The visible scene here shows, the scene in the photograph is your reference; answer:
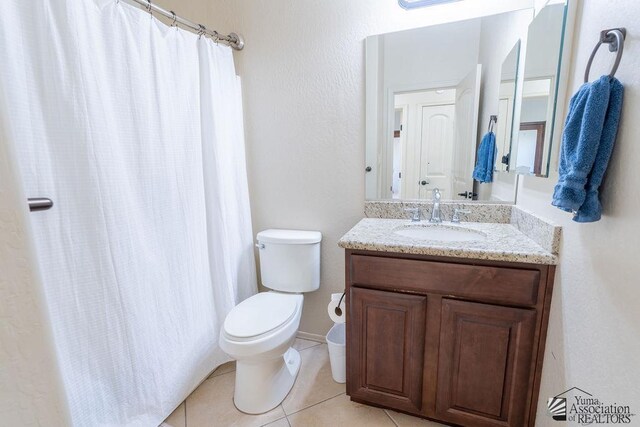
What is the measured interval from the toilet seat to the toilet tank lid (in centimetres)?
30

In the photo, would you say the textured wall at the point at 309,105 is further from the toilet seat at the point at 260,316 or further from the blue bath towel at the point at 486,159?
the blue bath towel at the point at 486,159

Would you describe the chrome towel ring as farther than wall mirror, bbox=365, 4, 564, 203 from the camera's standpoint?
No

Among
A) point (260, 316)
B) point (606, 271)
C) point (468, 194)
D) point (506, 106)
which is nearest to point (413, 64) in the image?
point (506, 106)

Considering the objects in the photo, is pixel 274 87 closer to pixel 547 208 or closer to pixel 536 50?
pixel 536 50

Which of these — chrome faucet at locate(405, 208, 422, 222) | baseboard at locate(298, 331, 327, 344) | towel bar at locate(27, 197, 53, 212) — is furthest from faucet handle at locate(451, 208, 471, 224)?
towel bar at locate(27, 197, 53, 212)

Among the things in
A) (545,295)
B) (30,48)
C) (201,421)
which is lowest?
(201,421)

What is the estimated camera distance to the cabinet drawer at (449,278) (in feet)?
3.52

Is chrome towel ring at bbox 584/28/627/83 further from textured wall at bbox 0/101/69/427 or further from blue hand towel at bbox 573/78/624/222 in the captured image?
textured wall at bbox 0/101/69/427

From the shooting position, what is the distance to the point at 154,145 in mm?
1318

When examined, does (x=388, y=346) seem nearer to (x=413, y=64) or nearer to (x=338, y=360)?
(x=338, y=360)

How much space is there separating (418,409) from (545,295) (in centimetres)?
72

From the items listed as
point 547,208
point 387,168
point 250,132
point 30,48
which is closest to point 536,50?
point 547,208

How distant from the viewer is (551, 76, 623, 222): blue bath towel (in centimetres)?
75

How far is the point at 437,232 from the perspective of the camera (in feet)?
4.93
